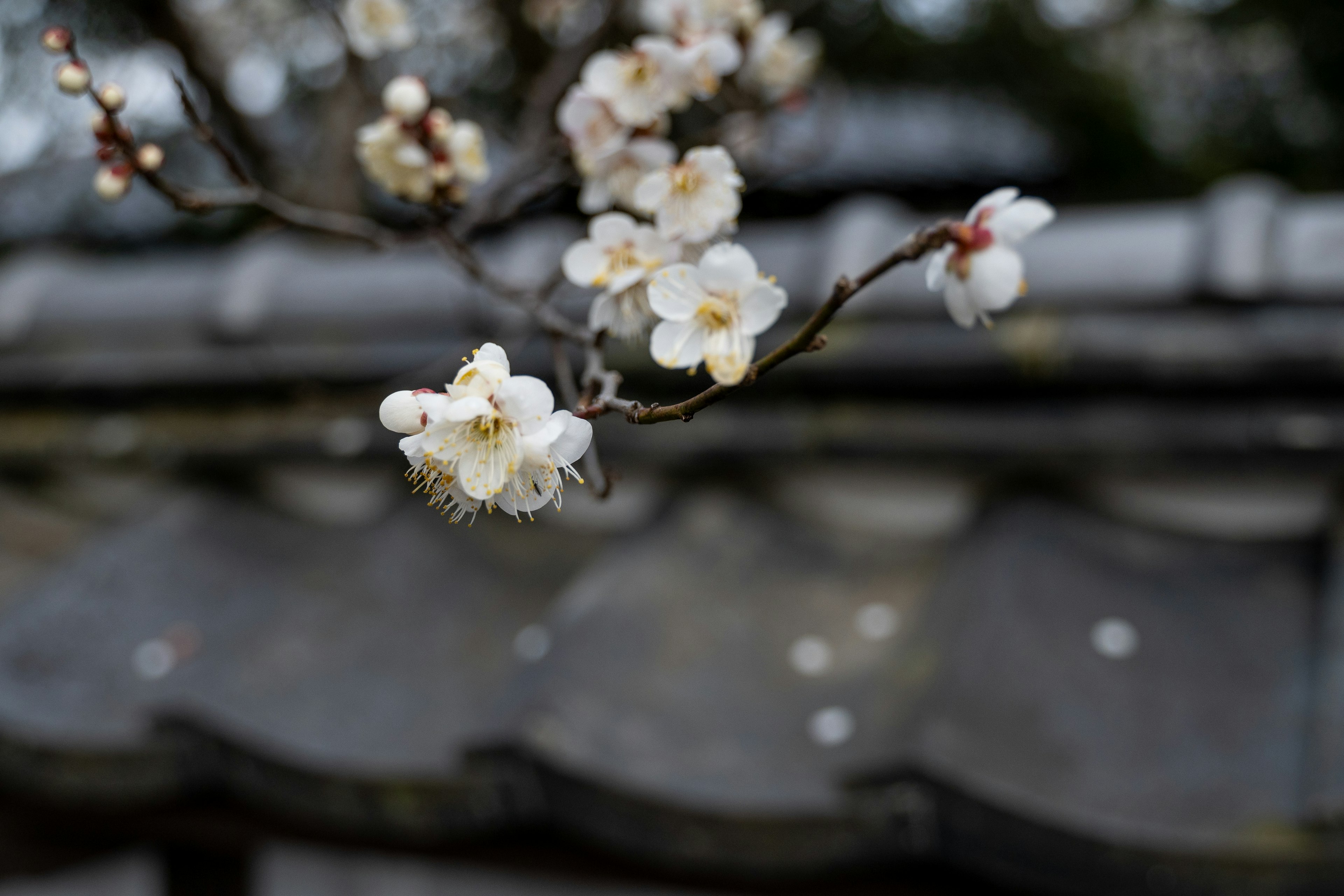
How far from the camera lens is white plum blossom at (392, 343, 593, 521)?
0.58 metres

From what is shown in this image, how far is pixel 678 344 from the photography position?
2.14ft

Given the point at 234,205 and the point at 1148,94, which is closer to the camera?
the point at 234,205

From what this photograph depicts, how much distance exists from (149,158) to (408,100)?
0.24 m

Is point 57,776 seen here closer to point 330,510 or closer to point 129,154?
point 330,510

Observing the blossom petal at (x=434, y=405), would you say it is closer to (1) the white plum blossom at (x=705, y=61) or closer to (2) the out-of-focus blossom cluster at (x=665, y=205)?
(2) the out-of-focus blossom cluster at (x=665, y=205)

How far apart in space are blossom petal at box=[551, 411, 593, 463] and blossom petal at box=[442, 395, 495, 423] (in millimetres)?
40

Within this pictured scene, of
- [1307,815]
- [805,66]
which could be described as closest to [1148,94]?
[805,66]

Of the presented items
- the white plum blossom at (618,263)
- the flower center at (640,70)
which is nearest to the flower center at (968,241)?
the white plum blossom at (618,263)

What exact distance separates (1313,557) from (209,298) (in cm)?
164

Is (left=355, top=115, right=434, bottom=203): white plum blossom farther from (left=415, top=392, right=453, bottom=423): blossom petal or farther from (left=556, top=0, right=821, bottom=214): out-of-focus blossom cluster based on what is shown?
(left=415, top=392, right=453, bottom=423): blossom petal

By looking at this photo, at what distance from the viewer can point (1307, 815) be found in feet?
2.77

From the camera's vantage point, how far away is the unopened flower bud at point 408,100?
3.21 feet

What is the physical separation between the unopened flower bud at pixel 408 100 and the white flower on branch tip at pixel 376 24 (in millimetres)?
437

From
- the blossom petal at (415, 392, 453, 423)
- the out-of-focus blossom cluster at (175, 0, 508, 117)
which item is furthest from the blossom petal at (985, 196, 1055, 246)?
the out-of-focus blossom cluster at (175, 0, 508, 117)
